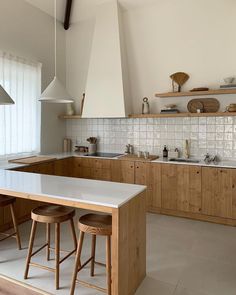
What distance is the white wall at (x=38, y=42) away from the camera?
379cm

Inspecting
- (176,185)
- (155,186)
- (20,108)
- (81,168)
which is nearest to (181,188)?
(176,185)

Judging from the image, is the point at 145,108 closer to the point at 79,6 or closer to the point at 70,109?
the point at 70,109

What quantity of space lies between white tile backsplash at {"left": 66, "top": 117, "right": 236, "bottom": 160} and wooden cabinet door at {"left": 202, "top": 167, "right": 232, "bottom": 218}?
0.59 meters

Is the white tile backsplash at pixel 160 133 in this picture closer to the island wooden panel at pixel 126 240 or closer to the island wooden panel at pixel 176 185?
the island wooden panel at pixel 176 185

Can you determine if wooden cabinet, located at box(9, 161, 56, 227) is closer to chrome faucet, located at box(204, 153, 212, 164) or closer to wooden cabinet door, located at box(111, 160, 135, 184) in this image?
wooden cabinet door, located at box(111, 160, 135, 184)

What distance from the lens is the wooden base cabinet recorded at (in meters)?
3.37

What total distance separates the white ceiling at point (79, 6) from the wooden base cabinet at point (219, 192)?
9.81ft

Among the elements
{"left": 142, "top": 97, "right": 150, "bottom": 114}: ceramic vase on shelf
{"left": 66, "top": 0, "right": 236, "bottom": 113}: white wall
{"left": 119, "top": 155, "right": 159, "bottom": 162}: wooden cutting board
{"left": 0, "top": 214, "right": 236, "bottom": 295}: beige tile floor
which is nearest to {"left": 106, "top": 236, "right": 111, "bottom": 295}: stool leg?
{"left": 0, "top": 214, "right": 236, "bottom": 295}: beige tile floor

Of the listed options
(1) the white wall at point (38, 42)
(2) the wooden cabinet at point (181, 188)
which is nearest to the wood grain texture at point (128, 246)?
(2) the wooden cabinet at point (181, 188)

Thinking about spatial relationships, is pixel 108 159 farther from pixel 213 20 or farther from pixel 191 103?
pixel 213 20

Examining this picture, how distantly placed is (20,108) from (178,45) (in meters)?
2.75

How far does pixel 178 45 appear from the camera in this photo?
4090mm

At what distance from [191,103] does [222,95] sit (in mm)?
469

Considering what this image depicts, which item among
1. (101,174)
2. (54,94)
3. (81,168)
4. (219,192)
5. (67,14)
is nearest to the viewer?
(54,94)
